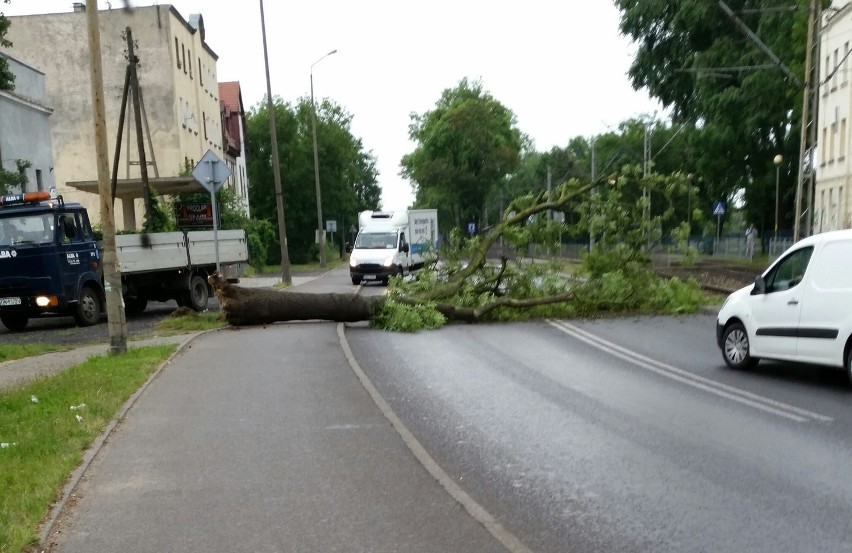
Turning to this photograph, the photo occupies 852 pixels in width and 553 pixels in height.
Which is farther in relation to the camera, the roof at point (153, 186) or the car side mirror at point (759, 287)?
the roof at point (153, 186)

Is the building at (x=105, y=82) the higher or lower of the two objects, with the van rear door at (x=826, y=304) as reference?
higher

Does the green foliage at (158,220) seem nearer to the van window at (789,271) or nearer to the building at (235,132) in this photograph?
the van window at (789,271)

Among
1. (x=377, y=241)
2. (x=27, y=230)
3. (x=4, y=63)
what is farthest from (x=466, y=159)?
(x=27, y=230)

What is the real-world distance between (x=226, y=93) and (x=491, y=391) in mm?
68008

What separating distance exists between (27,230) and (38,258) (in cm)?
65

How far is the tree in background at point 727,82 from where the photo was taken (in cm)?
4583

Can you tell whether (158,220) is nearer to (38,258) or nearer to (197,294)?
(197,294)

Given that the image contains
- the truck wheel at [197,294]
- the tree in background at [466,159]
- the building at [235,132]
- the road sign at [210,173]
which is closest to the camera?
the road sign at [210,173]

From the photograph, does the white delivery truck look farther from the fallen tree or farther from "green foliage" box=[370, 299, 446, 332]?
"green foliage" box=[370, 299, 446, 332]

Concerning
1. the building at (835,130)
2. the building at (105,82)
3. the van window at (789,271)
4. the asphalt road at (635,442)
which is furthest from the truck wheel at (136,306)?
the building at (835,130)

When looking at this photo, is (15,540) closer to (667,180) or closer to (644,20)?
(667,180)

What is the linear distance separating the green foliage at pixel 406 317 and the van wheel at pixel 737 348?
23.0 ft

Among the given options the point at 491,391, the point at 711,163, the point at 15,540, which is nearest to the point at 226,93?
the point at 711,163

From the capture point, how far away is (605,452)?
795 cm
